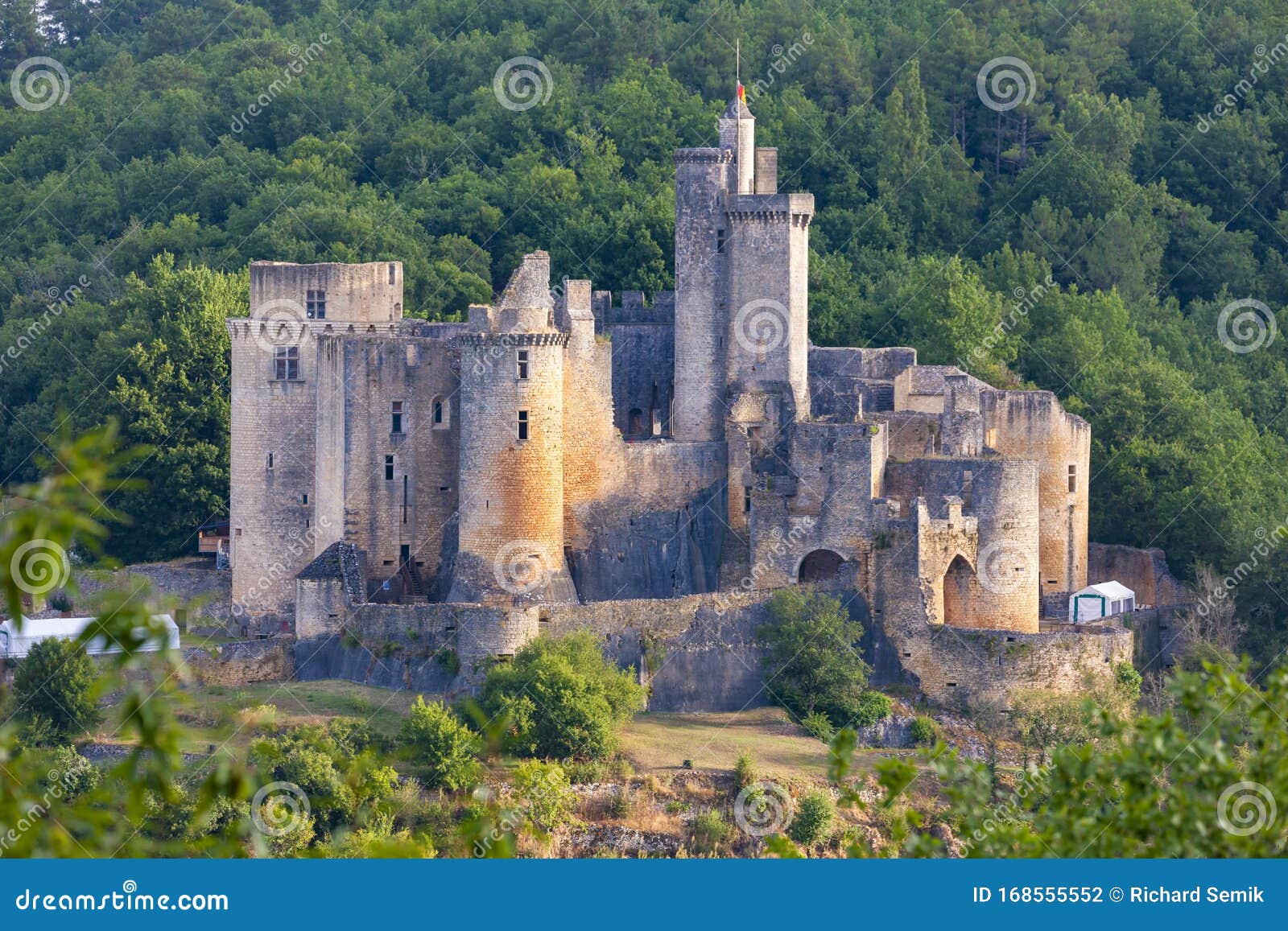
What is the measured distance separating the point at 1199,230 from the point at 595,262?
18618 millimetres

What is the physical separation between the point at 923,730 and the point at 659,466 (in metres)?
7.28

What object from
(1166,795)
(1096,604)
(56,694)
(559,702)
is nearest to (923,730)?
(559,702)

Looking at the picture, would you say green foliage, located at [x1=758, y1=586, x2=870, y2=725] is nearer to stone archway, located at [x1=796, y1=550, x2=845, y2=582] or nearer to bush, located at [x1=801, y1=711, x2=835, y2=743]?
bush, located at [x1=801, y1=711, x2=835, y2=743]

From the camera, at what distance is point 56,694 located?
43188 mm

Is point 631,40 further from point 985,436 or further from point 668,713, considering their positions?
point 668,713

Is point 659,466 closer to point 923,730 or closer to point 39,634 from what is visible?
point 923,730

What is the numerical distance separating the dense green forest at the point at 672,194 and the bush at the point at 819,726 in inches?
372

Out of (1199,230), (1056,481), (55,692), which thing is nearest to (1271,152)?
(1199,230)

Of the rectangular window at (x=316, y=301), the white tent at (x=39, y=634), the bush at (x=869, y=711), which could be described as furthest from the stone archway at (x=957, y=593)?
the white tent at (x=39, y=634)

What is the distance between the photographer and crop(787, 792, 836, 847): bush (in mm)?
41312

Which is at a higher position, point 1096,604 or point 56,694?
point 1096,604

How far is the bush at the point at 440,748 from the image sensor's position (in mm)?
41250

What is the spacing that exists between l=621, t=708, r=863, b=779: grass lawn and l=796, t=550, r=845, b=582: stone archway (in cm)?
259

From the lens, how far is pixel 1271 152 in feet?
246
